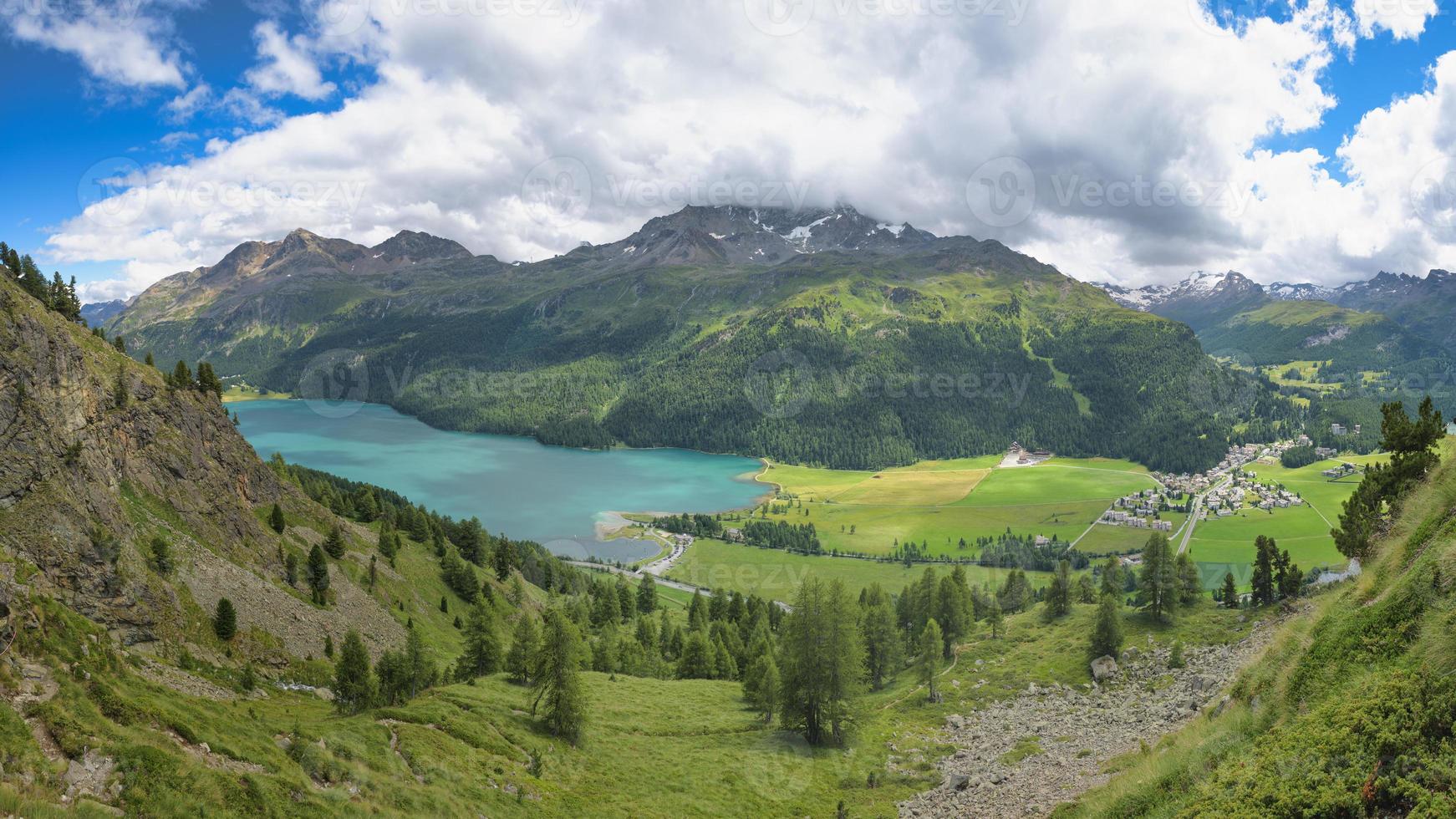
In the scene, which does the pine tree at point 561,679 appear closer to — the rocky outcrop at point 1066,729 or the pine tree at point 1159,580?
the rocky outcrop at point 1066,729

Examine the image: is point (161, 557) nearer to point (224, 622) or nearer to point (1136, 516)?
point (224, 622)

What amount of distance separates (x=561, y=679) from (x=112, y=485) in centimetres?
3097

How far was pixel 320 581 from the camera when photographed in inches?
2156

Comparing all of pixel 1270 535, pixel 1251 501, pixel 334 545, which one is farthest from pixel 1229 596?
pixel 1251 501

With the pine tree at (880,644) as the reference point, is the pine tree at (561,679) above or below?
above

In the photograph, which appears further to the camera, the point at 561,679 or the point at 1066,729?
the point at 1066,729

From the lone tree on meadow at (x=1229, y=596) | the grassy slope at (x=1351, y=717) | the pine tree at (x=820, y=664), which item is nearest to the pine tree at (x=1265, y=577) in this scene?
the lone tree on meadow at (x=1229, y=596)

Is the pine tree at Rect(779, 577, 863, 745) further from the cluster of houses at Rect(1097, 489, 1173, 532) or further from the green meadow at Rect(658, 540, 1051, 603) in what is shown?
the cluster of houses at Rect(1097, 489, 1173, 532)

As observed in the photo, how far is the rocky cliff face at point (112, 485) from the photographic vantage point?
33250mm

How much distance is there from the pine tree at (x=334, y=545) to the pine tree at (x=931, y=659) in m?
55.8

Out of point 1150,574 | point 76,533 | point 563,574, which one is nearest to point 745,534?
point 563,574

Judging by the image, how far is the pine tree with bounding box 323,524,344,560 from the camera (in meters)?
63.3

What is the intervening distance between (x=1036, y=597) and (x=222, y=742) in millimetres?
118073

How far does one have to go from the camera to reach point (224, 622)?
39.8m
